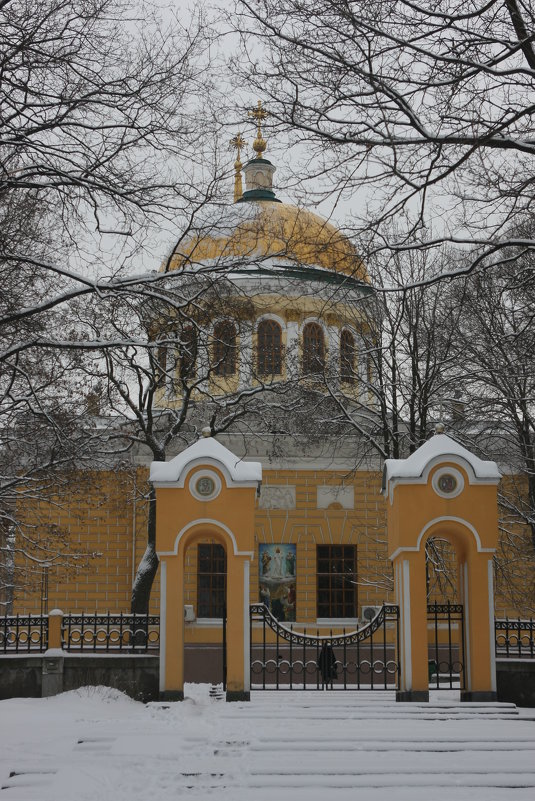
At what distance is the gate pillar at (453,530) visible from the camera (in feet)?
51.2

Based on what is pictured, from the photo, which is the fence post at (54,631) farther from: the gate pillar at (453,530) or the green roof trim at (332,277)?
the green roof trim at (332,277)

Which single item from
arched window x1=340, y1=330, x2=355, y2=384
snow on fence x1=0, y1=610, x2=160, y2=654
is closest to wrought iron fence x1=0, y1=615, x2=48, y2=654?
snow on fence x1=0, y1=610, x2=160, y2=654

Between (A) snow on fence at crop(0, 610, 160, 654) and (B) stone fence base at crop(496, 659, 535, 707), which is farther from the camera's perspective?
(A) snow on fence at crop(0, 610, 160, 654)

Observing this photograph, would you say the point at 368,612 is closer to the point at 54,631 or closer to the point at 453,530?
the point at 54,631

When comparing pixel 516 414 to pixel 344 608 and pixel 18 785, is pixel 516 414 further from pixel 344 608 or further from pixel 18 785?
pixel 18 785

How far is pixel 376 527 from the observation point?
98.3 ft

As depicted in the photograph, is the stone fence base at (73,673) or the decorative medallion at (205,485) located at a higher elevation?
the decorative medallion at (205,485)

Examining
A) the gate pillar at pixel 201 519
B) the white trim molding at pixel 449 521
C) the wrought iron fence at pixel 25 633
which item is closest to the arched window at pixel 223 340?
the gate pillar at pixel 201 519

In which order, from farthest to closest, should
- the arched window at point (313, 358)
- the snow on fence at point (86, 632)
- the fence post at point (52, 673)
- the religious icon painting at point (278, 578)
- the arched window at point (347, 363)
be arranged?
1. the religious icon painting at point (278, 578)
2. the arched window at point (313, 358)
3. the arched window at point (347, 363)
4. the fence post at point (52, 673)
5. the snow on fence at point (86, 632)

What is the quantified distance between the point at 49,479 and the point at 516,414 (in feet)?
30.3

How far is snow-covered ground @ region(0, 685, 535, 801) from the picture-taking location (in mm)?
11578

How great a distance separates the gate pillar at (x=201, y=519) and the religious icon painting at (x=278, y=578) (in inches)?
544

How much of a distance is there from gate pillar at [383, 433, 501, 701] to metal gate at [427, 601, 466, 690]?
23 centimetres

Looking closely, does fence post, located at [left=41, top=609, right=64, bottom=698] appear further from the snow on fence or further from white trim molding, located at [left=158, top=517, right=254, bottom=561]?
white trim molding, located at [left=158, top=517, right=254, bottom=561]
